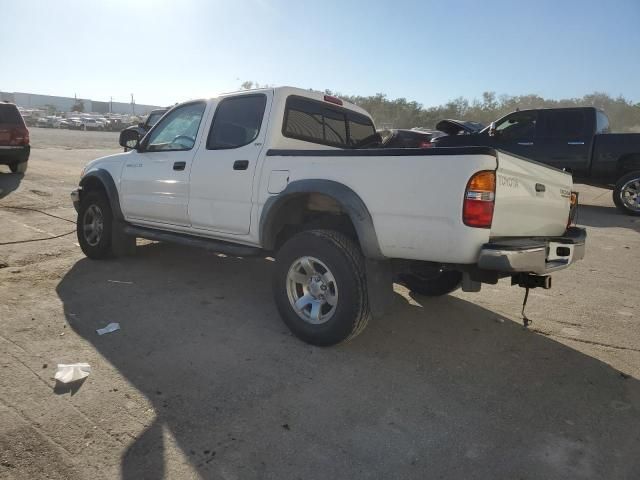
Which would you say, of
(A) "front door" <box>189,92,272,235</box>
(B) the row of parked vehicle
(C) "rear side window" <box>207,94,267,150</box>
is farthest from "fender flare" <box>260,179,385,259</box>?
(B) the row of parked vehicle

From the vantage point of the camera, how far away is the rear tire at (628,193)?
31.8 ft

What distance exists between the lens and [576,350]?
3.63 meters

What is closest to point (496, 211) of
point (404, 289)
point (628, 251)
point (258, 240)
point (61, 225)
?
point (258, 240)

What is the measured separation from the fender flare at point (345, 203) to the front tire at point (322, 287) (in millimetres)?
188

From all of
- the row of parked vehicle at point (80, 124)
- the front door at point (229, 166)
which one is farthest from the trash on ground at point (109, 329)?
the row of parked vehicle at point (80, 124)

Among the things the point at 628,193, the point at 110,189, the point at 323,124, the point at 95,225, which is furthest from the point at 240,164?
the point at 628,193

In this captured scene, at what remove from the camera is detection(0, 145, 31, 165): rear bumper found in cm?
1151

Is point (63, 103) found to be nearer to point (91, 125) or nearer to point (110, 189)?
point (91, 125)

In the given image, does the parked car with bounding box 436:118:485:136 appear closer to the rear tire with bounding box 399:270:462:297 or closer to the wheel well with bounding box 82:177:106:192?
the rear tire with bounding box 399:270:462:297

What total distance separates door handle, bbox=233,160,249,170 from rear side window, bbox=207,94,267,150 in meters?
0.19

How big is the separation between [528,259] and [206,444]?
2.15 m

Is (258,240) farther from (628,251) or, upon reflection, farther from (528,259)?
(628,251)

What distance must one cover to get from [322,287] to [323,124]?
6.08ft

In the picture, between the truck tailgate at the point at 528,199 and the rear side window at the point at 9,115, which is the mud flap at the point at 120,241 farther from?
the rear side window at the point at 9,115
